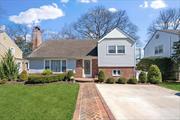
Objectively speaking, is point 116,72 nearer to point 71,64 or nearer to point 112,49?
point 112,49

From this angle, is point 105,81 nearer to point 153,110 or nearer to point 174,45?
point 174,45

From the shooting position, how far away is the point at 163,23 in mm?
63375

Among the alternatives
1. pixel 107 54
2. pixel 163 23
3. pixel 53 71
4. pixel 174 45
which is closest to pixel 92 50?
pixel 107 54

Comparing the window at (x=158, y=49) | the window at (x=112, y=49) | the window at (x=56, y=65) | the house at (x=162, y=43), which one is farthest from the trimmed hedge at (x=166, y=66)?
the window at (x=56, y=65)

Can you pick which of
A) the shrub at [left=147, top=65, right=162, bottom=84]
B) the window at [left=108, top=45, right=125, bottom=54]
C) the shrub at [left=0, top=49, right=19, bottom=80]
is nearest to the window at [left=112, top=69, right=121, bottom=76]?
the window at [left=108, top=45, right=125, bottom=54]

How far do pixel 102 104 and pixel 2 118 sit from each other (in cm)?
518

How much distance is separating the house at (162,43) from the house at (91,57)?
643 cm

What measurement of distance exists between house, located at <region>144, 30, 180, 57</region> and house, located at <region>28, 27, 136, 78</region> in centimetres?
643

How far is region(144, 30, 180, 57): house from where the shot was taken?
35.7 m

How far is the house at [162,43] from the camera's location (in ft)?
117

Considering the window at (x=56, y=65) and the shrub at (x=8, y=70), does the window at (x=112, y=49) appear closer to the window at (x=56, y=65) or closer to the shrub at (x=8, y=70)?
the window at (x=56, y=65)

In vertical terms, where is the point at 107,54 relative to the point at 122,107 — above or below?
above

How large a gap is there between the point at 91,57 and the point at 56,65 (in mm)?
4356

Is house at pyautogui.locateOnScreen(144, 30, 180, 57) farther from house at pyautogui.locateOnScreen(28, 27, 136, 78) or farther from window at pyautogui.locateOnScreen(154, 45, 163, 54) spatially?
house at pyautogui.locateOnScreen(28, 27, 136, 78)
